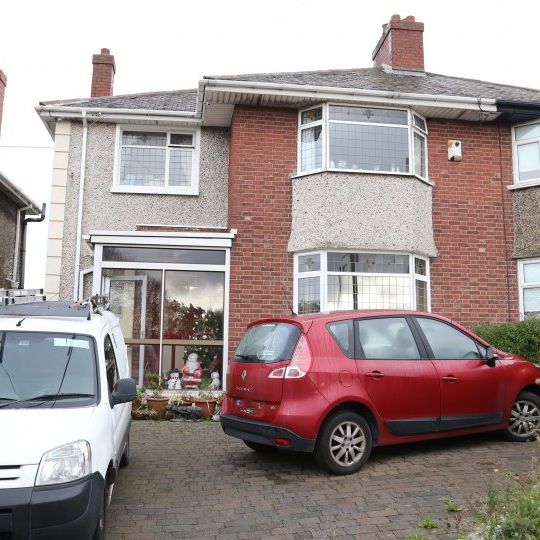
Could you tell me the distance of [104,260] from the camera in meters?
9.91

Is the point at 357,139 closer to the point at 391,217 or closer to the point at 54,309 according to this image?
the point at 391,217

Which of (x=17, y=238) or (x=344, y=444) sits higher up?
(x=17, y=238)

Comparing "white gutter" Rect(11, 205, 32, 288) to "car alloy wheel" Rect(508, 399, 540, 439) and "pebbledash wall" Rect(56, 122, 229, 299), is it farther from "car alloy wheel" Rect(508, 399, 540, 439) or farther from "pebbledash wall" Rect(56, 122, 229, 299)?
"car alloy wheel" Rect(508, 399, 540, 439)

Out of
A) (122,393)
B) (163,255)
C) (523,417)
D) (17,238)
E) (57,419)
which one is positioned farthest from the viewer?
(17,238)

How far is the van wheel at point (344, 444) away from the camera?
5293mm

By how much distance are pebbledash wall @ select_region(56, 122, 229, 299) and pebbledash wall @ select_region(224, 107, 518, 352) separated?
46.7 inches

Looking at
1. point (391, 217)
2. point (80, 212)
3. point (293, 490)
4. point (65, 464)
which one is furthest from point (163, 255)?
point (65, 464)

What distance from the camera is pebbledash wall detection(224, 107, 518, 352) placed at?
10.2 metres

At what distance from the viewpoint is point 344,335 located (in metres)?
5.69

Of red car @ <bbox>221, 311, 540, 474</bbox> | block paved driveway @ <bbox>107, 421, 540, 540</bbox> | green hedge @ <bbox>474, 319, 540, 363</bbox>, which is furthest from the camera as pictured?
green hedge @ <bbox>474, 319, 540, 363</bbox>

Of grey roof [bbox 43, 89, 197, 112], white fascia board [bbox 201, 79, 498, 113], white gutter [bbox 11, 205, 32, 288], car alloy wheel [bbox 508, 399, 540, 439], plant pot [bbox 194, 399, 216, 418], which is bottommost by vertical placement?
plant pot [bbox 194, 399, 216, 418]

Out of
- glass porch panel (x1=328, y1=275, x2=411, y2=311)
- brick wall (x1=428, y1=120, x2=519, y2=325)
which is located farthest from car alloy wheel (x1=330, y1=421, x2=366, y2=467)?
brick wall (x1=428, y1=120, x2=519, y2=325)

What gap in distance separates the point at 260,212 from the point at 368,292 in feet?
8.09

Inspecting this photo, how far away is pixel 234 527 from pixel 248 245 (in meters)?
6.50
